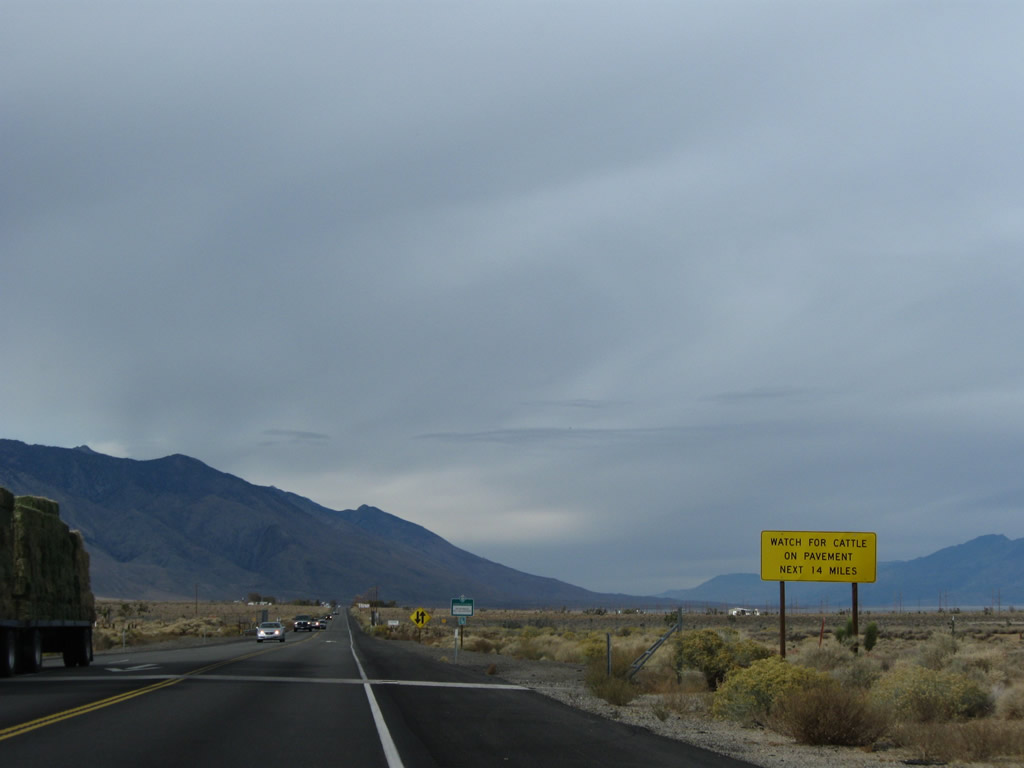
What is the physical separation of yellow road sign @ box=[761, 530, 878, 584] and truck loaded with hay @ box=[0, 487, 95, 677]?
20177 millimetres

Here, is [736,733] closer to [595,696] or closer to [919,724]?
[919,724]

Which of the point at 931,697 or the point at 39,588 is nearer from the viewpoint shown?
the point at 931,697

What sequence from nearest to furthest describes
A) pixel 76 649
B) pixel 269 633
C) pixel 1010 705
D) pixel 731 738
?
pixel 731 738, pixel 1010 705, pixel 76 649, pixel 269 633

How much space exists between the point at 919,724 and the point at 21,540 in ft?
76.0

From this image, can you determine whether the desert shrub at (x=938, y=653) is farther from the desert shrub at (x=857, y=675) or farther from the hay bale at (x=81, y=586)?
the hay bale at (x=81, y=586)

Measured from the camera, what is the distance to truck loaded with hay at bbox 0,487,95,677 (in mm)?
28938

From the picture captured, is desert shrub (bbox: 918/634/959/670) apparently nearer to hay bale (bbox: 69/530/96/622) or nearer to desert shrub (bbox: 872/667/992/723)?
desert shrub (bbox: 872/667/992/723)

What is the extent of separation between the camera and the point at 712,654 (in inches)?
1075

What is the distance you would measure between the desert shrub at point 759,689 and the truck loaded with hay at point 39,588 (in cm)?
1869

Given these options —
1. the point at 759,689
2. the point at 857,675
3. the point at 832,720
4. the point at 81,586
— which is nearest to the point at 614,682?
the point at 759,689

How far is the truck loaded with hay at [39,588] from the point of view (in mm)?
28938

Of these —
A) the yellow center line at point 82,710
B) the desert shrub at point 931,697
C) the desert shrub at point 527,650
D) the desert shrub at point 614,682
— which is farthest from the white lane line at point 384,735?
the desert shrub at point 527,650

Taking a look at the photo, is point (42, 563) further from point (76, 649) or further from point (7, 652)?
point (76, 649)

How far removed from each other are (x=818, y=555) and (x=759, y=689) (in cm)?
1102
